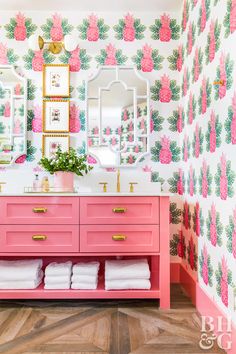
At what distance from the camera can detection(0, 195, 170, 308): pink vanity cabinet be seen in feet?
7.75

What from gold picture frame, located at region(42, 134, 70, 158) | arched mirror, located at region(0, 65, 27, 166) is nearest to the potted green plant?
gold picture frame, located at region(42, 134, 70, 158)

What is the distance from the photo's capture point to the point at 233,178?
1715mm

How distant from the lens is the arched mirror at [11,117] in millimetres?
2924

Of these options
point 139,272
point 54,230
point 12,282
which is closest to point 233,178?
point 139,272

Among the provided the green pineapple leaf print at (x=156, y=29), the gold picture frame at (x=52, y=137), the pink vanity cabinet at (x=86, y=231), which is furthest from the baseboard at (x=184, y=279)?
the green pineapple leaf print at (x=156, y=29)

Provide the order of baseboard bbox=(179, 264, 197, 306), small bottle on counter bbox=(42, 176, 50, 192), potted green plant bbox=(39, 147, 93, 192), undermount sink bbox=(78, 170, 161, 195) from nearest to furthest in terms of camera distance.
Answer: baseboard bbox=(179, 264, 197, 306)
potted green plant bbox=(39, 147, 93, 192)
small bottle on counter bbox=(42, 176, 50, 192)
undermount sink bbox=(78, 170, 161, 195)

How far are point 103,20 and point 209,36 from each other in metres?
1.25

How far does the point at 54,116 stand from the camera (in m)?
2.97

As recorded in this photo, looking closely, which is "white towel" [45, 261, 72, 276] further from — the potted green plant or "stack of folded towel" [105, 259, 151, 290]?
the potted green plant

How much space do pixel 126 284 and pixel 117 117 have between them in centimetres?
142

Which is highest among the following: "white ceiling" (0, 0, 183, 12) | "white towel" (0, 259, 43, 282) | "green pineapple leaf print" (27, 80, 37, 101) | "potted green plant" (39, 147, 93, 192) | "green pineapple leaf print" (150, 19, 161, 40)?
"white ceiling" (0, 0, 183, 12)

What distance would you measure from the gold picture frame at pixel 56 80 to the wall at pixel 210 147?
1.04 m

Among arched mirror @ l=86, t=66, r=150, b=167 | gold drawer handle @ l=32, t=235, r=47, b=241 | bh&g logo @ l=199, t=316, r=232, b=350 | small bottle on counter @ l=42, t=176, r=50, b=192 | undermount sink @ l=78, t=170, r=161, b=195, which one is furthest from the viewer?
arched mirror @ l=86, t=66, r=150, b=167

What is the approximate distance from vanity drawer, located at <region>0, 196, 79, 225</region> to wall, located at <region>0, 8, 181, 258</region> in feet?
2.25
